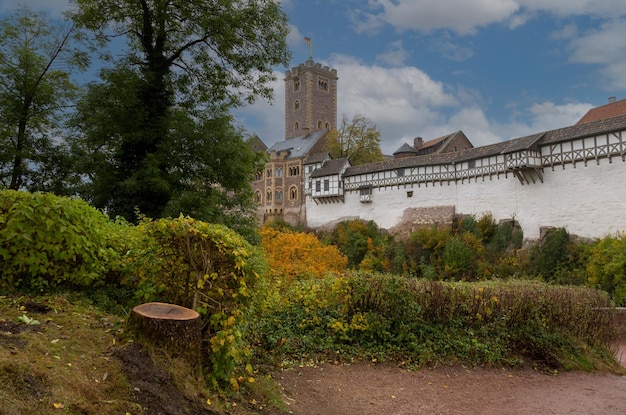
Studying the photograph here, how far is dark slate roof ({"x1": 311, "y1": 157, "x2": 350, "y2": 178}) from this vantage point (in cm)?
4350

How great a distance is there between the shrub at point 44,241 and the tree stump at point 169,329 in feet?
5.71

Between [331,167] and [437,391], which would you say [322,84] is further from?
[437,391]

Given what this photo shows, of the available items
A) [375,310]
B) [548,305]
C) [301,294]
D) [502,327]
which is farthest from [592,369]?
[301,294]

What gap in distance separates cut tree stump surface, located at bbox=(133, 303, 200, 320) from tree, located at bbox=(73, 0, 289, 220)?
23.2ft

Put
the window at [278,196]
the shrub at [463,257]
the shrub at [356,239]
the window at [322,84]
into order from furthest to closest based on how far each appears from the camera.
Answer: the window at [322,84] → the window at [278,196] → the shrub at [356,239] → the shrub at [463,257]

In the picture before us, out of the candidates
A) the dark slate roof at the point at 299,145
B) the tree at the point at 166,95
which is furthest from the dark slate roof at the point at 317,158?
the tree at the point at 166,95

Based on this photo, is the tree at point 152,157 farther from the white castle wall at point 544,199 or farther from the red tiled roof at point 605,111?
the red tiled roof at point 605,111

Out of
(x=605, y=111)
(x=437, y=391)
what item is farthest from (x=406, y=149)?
(x=437, y=391)

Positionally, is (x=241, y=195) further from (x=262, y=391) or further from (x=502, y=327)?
(x=262, y=391)

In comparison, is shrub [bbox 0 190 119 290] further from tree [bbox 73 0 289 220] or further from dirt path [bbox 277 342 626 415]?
tree [bbox 73 0 289 220]

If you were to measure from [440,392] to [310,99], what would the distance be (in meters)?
56.6

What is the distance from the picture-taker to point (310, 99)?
60.8 meters

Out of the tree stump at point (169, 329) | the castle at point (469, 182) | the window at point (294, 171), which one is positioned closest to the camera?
the tree stump at point (169, 329)

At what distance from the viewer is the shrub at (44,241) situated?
5340 mm
